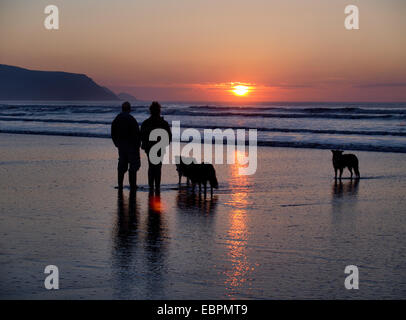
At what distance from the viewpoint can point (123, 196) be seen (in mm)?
11875

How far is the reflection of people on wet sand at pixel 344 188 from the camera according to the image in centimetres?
1252

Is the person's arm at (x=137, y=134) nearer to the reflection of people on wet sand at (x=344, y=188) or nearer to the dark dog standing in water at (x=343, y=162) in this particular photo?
the reflection of people on wet sand at (x=344, y=188)

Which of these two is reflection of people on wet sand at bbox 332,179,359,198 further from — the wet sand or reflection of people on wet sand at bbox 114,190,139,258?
reflection of people on wet sand at bbox 114,190,139,258

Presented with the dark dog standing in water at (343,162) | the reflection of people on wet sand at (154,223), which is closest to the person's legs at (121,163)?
the reflection of people on wet sand at (154,223)

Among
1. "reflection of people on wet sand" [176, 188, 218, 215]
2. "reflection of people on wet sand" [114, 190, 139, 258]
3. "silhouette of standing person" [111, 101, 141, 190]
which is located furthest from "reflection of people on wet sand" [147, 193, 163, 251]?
"silhouette of standing person" [111, 101, 141, 190]

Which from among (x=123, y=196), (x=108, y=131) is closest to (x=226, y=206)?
(x=123, y=196)

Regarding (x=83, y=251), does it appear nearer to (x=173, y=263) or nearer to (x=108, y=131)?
(x=173, y=263)

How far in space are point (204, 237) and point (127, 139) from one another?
467 centimetres

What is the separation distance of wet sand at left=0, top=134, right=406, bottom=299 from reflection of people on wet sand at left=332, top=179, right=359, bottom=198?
0.02 meters

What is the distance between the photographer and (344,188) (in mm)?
13289

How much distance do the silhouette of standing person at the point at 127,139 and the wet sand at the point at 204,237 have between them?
0.55 meters

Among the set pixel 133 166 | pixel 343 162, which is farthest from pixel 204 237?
pixel 343 162

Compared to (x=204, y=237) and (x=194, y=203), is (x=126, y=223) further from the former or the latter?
(x=194, y=203)

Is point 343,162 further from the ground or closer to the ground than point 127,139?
closer to the ground
